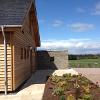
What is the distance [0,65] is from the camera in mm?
15086

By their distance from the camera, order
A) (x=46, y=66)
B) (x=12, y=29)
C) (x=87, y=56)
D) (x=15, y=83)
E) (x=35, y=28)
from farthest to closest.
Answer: (x=87, y=56)
(x=46, y=66)
(x=35, y=28)
(x=15, y=83)
(x=12, y=29)

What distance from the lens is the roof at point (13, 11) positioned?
47.9 feet

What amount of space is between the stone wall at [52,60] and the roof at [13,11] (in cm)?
2230

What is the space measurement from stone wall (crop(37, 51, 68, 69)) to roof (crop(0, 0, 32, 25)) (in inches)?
878

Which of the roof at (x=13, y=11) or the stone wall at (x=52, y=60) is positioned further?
the stone wall at (x=52, y=60)

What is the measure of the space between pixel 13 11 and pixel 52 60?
24913 mm

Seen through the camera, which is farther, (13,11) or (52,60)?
(52,60)

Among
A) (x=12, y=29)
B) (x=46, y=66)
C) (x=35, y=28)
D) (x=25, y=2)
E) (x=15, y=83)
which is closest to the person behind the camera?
(x=12, y=29)

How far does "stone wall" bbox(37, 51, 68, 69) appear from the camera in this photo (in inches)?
1554

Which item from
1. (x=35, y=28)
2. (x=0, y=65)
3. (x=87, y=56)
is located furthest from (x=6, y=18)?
(x=87, y=56)

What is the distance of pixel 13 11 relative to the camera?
15555 millimetres

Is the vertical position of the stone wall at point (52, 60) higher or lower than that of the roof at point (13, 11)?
lower

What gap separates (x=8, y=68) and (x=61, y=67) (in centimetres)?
2486

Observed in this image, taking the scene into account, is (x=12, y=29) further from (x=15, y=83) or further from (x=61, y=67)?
(x=61, y=67)
